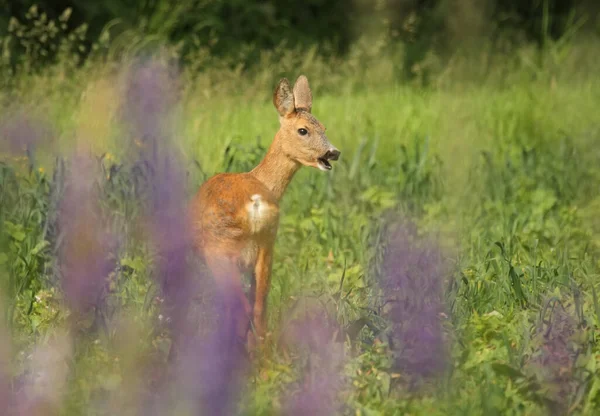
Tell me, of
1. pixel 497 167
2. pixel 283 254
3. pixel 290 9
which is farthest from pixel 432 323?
pixel 290 9

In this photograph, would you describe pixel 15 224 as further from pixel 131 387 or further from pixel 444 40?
pixel 444 40

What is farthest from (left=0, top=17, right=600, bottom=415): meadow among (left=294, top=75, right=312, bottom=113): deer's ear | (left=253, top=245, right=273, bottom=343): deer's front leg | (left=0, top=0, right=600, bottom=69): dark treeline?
(left=0, top=0, right=600, bottom=69): dark treeline

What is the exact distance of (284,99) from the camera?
430 cm

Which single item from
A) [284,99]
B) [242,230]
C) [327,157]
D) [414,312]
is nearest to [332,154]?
[327,157]

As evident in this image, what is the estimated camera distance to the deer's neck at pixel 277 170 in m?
4.29

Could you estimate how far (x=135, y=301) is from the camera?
13.8 ft

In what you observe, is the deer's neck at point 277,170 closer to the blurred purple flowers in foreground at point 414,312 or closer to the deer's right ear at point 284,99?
the deer's right ear at point 284,99

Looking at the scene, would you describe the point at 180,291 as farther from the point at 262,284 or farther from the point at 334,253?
the point at 334,253

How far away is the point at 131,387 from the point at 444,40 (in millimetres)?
11891

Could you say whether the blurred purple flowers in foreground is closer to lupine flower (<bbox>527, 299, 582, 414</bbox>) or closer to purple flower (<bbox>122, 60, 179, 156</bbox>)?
lupine flower (<bbox>527, 299, 582, 414</bbox>)

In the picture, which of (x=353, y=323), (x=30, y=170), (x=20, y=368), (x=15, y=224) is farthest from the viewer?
(x=30, y=170)

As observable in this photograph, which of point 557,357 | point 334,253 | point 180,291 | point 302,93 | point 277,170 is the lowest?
point 334,253

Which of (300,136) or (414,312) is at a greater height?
(300,136)

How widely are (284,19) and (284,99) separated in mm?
10116
